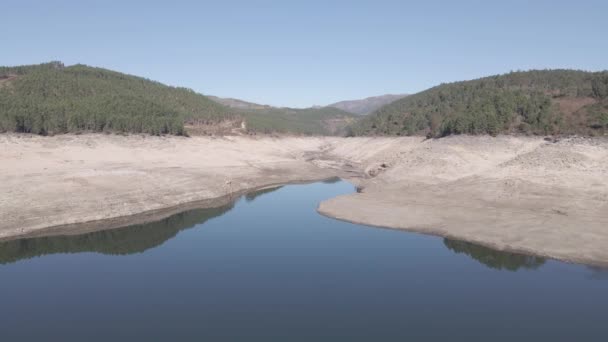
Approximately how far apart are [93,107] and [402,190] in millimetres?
52708

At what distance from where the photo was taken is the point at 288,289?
18688 millimetres

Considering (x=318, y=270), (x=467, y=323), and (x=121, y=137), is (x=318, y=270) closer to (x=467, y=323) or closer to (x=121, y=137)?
(x=467, y=323)

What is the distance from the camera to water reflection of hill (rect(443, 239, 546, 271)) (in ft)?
69.9

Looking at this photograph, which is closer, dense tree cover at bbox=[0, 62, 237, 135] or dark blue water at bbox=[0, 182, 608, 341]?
dark blue water at bbox=[0, 182, 608, 341]

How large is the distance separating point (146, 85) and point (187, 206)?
97.0 meters

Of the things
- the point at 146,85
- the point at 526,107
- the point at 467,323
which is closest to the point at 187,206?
the point at 467,323

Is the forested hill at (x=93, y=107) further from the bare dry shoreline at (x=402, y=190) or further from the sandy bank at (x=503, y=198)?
the sandy bank at (x=503, y=198)

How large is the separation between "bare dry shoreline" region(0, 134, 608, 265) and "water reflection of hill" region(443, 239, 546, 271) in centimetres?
57

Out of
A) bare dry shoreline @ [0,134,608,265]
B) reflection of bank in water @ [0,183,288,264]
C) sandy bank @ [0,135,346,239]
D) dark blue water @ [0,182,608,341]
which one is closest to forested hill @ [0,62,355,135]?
sandy bank @ [0,135,346,239]

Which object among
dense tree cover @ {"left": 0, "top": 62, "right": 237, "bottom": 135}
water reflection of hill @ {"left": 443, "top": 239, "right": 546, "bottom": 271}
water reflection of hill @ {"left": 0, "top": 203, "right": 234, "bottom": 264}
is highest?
dense tree cover @ {"left": 0, "top": 62, "right": 237, "bottom": 135}

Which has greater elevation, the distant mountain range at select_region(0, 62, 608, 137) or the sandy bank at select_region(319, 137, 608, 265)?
the distant mountain range at select_region(0, 62, 608, 137)

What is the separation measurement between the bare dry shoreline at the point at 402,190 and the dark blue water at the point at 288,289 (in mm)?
2127

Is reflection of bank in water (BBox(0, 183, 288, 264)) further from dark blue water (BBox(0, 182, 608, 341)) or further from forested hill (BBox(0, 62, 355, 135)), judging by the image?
forested hill (BBox(0, 62, 355, 135))

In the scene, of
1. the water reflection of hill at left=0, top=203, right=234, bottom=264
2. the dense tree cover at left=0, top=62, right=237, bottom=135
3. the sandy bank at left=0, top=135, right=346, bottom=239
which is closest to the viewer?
the water reflection of hill at left=0, top=203, right=234, bottom=264
